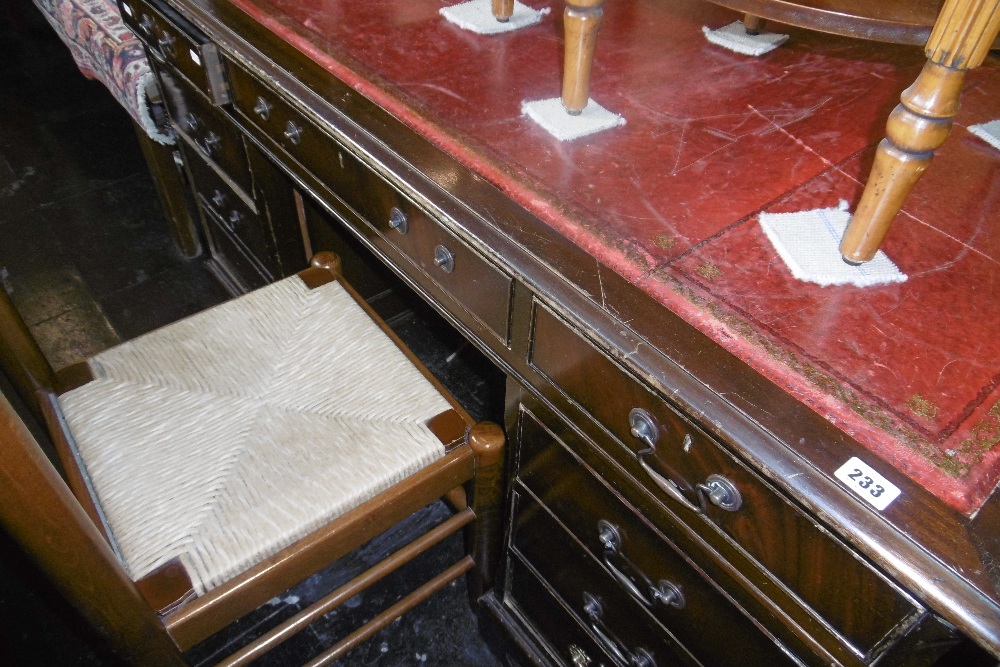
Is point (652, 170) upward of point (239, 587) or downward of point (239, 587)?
upward

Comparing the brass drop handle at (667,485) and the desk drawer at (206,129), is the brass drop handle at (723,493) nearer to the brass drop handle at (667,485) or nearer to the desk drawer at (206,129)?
the brass drop handle at (667,485)

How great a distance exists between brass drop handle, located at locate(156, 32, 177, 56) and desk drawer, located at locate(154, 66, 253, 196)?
0.05 meters

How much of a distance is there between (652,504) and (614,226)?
0.32 metres

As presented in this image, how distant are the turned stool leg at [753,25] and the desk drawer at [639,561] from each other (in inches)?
29.9

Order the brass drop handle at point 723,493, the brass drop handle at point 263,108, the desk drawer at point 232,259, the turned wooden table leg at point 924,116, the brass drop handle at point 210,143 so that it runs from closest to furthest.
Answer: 1. the turned wooden table leg at point 924,116
2. the brass drop handle at point 723,493
3. the brass drop handle at point 263,108
4. the brass drop handle at point 210,143
5. the desk drawer at point 232,259

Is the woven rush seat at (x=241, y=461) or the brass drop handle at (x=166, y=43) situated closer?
the woven rush seat at (x=241, y=461)

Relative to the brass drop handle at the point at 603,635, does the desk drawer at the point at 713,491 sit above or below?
above

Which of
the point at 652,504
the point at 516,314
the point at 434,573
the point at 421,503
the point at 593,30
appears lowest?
the point at 434,573

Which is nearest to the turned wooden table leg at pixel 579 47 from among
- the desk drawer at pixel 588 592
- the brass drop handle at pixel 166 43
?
the desk drawer at pixel 588 592

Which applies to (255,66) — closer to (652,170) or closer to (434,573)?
(652,170)

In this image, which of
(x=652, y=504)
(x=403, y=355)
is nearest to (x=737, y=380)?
(x=652, y=504)

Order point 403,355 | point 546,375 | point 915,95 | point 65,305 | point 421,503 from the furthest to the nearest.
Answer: point 65,305 → point 403,355 → point 421,503 → point 546,375 → point 915,95

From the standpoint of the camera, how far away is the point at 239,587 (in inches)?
33.9

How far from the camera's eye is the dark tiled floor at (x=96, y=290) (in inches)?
52.3
